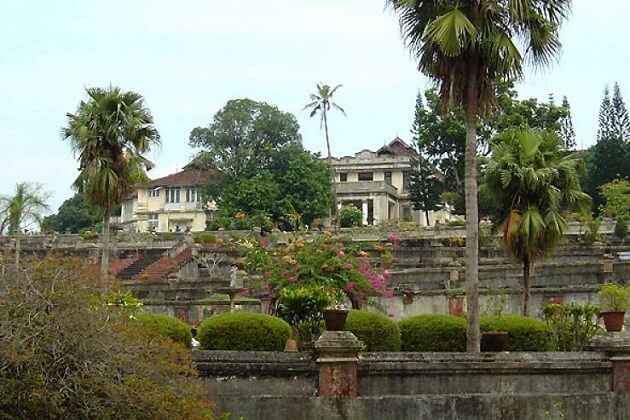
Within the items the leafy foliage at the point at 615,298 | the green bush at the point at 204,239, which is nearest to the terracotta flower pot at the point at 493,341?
the leafy foliage at the point at 615,298

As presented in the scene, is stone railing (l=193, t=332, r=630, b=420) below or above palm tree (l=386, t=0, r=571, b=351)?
below

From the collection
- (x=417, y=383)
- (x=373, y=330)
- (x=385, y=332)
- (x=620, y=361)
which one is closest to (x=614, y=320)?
(x=620, y=361)

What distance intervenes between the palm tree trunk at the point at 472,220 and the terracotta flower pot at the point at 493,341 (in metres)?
0.13

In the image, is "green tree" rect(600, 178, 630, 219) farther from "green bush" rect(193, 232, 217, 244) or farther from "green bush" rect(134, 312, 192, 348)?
"green bush" rect(134, 312, 192, 348)

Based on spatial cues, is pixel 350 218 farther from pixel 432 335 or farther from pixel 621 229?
pixel 432 335

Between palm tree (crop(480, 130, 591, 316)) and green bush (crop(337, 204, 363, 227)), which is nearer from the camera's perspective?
palm tree (crop(480, 130, 591, 316))

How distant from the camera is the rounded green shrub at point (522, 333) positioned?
53.7 feet

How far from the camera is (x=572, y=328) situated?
57.9 feet

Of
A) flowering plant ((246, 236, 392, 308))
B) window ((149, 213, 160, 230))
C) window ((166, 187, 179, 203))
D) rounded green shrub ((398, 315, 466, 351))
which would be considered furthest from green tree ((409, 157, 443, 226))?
rounded green shrub ((398, 315, 466, 351))

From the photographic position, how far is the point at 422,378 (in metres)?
14.7

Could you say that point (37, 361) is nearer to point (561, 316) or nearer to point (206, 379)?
point (206, 379)

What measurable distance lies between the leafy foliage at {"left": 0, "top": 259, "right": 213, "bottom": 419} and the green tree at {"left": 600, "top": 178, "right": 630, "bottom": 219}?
42498mm

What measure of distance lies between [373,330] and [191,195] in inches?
2536

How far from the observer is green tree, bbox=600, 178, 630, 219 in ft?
169
